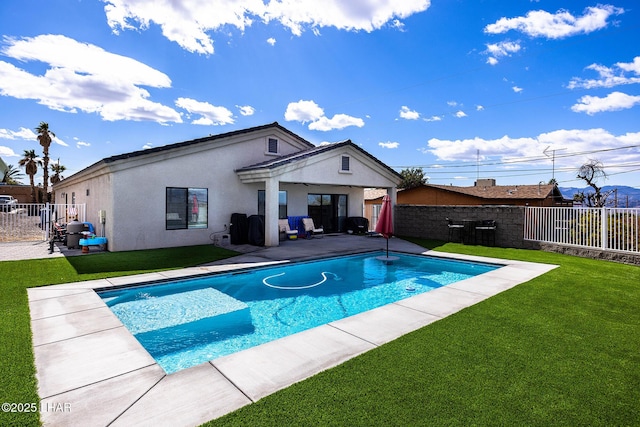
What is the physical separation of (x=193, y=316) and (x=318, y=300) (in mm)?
2841

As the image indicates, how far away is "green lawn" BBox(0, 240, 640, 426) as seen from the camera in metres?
2.93

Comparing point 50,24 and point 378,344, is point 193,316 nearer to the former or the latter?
point 378,344

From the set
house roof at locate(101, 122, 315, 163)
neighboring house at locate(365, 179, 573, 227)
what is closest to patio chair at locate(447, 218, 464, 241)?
house roof at locate(101, 122, 315, 163)

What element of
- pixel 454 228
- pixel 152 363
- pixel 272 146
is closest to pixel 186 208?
pixel 272 146

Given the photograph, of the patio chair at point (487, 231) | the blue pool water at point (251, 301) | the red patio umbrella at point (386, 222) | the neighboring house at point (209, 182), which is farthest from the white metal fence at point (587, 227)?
the neighboring house at point (209, 182)

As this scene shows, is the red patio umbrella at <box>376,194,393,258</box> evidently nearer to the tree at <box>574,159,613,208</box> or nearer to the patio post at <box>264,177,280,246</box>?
the patio post at <box>264,177,280,246</box>

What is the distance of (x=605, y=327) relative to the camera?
5176 mm

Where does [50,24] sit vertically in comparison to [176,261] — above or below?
above

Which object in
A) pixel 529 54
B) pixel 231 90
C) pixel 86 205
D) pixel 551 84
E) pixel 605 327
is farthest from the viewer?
pixel 551 84

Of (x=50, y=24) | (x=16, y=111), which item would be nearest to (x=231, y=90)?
(x=50, y=24)

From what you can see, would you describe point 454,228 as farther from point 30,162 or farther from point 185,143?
point 30,162

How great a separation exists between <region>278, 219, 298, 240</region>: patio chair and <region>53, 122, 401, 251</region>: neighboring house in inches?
40.2

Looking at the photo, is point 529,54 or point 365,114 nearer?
point 529,54

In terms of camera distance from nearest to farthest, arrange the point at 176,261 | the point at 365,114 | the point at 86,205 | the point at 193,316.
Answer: the point at 193,316, the point at 176,261, the point at 86,205, the point at 365,114
